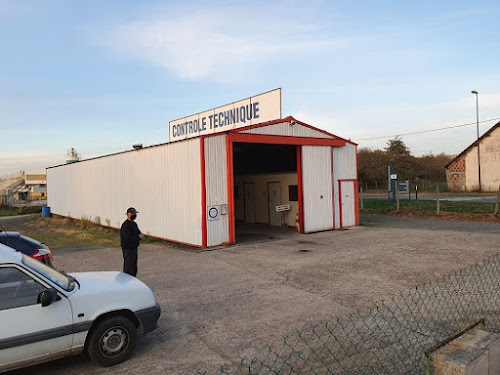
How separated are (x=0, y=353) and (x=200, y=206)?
9.49 metres

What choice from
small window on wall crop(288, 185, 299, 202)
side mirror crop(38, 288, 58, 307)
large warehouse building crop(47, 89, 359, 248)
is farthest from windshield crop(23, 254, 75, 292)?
small window on wall crop(288, 185, 299, 202)

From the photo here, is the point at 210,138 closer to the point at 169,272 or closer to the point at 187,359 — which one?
the point at 169,272

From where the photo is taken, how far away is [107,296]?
15.8ft

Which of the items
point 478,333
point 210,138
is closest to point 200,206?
point 210,138

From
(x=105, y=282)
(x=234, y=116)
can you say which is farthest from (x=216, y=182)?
(x=105, y=282)

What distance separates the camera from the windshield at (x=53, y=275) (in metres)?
4.59

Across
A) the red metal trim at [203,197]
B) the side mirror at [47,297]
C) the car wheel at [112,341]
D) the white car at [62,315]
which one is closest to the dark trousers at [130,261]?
the white car at [62,315]

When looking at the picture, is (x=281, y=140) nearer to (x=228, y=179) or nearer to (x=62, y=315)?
(x=228, y=179)

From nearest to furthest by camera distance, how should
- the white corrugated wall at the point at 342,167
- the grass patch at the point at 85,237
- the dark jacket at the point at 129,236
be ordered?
the dark jacket at the point at 129,236
the grass patch at the point at 85,237
the white corrugated wall at the point at 342,167

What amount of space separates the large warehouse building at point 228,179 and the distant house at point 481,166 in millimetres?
29386

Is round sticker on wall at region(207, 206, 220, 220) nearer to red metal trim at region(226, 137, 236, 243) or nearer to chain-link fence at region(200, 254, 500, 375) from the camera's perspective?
red metal trim at region(226, 137, 236, 243)

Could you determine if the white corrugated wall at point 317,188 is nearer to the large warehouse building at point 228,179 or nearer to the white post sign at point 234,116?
the large warehouse building at point 228,179

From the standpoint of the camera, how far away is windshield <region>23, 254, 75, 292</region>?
459 centimetres

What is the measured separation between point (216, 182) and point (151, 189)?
370 centimetres
